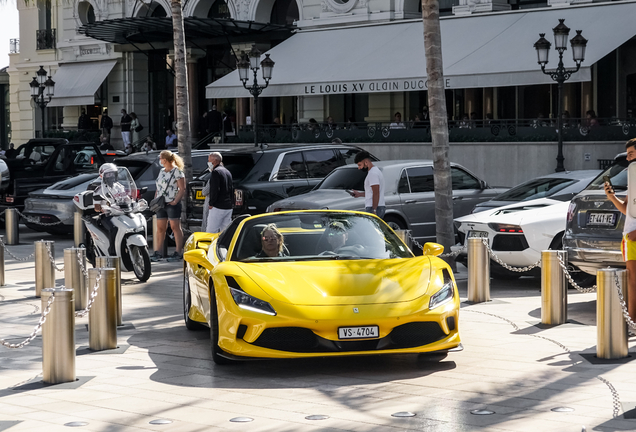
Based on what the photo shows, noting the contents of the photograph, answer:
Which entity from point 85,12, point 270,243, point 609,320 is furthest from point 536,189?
point 85,12

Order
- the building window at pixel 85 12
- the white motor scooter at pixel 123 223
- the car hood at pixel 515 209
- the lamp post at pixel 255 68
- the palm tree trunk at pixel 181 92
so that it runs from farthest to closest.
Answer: the building window at pixel 85 12, the lamp post at pixel 255 68, the palm tree trunk at pixel 181 92, the white motor scooter at pixel 123 223, the car hood at pixel 515 209

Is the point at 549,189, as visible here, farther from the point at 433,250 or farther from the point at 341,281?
the point at 341,281

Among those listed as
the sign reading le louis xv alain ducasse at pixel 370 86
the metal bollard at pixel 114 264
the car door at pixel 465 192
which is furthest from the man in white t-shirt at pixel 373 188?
the sign reading le louis xv alain ducasse at pixel 370 86

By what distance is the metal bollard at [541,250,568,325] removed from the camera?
10172 millimetres

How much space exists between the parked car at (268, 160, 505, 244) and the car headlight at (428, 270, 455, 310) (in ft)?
23.5

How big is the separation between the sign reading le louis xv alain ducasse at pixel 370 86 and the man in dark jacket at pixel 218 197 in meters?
12.5

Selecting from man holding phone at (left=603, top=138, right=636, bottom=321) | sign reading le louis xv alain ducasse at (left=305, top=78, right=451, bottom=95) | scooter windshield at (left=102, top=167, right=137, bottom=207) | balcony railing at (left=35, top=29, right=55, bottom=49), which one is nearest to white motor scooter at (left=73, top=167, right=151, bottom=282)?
scooter windshield at (left=102, top=167, right=137, bottom=207)

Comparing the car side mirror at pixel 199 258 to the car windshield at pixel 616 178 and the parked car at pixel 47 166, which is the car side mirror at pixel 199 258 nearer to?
the car windshield at pixel 616 178

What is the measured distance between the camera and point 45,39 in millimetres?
46094

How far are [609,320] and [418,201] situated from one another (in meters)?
8.18

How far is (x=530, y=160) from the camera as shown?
25797 mm

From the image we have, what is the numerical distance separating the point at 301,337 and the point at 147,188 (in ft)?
38.4

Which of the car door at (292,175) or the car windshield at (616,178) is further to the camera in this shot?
the car door at (292,175)

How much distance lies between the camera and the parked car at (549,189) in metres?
14.5
